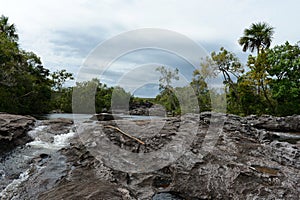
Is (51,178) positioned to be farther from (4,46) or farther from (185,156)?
(4,46)

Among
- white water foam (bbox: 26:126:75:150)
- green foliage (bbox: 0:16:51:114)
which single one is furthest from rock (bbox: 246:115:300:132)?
green foliage (bbox: 0:16:51:114)

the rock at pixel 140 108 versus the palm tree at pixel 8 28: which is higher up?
the palm tree at pixel 8 28

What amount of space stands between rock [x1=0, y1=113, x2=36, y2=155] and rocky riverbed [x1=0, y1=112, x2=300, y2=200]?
7.6 inches

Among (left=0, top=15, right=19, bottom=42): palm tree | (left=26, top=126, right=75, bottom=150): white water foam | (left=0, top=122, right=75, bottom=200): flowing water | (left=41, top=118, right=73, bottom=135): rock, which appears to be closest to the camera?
(left=0, top=122, right=75, bottom=200): flowing water

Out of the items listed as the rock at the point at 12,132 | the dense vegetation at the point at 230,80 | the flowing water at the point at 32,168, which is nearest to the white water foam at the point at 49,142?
the flowing water at the point at 32,168

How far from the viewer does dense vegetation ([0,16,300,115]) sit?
23.6 m

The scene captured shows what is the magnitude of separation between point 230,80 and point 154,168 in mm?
26955

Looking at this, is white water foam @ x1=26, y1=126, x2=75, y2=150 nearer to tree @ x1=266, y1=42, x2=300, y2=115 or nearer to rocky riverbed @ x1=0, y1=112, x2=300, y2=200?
rocky riverbed @ x1=0, y1=112, x2=300, y2=200

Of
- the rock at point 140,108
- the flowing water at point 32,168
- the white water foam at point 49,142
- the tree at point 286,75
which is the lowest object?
the flowing water at point 32,168

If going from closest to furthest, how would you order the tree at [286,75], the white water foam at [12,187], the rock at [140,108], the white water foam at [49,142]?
the white water foam at [12,187]
the white water foam at [49,142]
the tree at [286,75]
the rock at [140,108]

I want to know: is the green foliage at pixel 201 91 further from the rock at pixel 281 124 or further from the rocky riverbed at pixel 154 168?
the rocky riverbed at pixel 154 168

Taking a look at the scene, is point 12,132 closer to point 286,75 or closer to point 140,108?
point 286,75

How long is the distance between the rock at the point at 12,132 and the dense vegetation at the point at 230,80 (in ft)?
43.8

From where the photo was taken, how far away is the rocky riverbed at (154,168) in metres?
4.75
